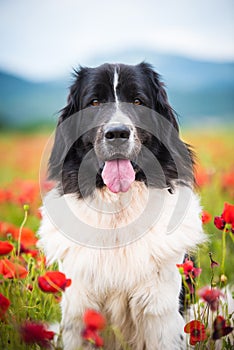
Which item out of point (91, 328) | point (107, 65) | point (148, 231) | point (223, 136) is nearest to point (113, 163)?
point (148, 231)

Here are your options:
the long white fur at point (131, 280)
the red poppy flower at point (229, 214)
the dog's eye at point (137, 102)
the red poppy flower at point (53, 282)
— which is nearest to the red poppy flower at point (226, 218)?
the red poppy flower at point (229, 214)

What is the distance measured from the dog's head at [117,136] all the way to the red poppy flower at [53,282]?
0.97 meters

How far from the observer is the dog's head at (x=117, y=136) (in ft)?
9.03

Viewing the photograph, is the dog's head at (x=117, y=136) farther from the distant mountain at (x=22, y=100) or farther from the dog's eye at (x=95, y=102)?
the distant mountain at (x=22, y=100)

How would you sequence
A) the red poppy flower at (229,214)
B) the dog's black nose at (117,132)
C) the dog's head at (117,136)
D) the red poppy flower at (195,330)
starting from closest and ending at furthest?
the red poppy flower at (195,330) < the red poppy flower at (229,214) < the dog's black nose at (117,132) < the dog's head at (117,136)

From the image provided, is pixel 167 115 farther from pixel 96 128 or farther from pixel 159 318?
pixel 159 318

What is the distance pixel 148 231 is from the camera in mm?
2826

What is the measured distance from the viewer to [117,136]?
2.66 metres

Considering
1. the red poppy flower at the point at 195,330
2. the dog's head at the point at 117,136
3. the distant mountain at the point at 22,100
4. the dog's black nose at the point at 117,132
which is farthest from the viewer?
the distant mountain at the point at 22,100

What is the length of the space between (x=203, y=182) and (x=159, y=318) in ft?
7.38

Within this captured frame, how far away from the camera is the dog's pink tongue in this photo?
8.96ft

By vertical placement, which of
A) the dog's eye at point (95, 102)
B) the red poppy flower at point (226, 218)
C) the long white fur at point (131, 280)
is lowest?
the long white fur at point (131, 280)

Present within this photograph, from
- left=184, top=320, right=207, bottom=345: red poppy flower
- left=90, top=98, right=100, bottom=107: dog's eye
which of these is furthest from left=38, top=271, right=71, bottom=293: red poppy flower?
left=90, top=98, right=100, bottom=107: dog's eye

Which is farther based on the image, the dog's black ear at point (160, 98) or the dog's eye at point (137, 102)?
the dog's black ear at point (160, 98)
